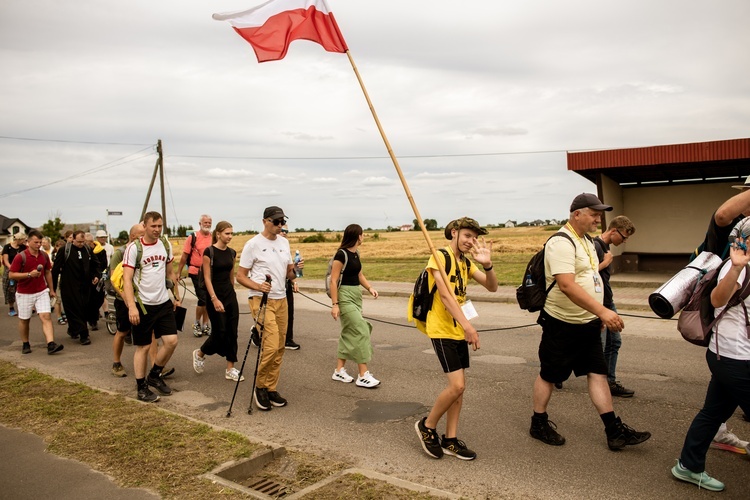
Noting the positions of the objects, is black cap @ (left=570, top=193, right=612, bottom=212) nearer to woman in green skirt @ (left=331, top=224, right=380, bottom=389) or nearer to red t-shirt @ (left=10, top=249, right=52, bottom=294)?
woman in green skirt @ (left=331, top=224, right=380, bottom=389)

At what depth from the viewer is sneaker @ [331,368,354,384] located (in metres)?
7.18

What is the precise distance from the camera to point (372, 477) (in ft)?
13.7

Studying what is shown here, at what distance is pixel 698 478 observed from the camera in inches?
158

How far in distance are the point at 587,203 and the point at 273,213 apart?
3111 millimetres

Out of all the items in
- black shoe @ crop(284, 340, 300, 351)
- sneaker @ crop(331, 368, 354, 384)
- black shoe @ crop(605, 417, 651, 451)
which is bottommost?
black shoe @ crop(284, 340, 300, 351)

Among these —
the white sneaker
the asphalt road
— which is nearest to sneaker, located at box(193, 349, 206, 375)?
the asphalt road

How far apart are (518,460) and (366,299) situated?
11216mm

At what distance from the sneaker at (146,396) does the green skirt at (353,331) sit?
80.9 inches

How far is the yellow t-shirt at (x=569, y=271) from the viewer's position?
465cm

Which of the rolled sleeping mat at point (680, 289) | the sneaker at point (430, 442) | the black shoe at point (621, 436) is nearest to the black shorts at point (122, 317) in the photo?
the sneaker at point (430, 442)

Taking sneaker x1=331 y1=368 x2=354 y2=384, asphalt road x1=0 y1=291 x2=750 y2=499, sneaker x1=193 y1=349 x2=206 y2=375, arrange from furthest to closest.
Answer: sneaker x1=193 y1=349 x2=206 y2=375 < sneaker x1=331 y1=368 x2=354 y2=384 < asphalt road x1=0 y1=291 x2=750 y2=499

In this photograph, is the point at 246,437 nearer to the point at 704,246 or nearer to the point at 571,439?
the point at 571,439

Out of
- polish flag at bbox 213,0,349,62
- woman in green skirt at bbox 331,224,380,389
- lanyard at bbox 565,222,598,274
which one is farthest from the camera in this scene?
woman in green skirt at bbox 331,224,380,389

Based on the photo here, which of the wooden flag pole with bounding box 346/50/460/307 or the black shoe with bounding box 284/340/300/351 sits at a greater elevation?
the wooden flag pole with bounding box 346/50/460/307
